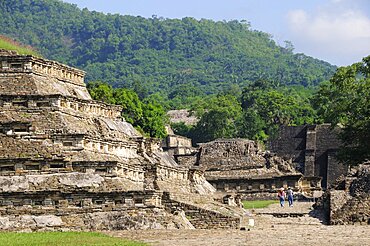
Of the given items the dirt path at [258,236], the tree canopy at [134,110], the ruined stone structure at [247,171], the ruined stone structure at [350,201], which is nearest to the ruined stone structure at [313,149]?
the ruined stone structure at [247,171]

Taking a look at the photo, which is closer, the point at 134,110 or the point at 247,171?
the point at 247,171

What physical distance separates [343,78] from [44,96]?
54.6 metres

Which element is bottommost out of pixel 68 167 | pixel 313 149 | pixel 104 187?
pixel 104 187

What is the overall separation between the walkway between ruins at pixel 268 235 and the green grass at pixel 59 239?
117 cm

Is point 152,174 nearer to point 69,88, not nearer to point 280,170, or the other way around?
point 69,88

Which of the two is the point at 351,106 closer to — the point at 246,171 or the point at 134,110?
the point at 246,171

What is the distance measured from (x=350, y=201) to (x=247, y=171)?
87.1 ft

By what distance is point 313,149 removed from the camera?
93562mm

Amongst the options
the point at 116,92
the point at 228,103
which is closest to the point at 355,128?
the point at 116,92

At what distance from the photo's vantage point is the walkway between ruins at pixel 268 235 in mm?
36344

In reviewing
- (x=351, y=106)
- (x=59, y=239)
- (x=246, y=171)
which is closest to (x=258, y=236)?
(x=59, y=239)

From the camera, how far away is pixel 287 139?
97.1 m

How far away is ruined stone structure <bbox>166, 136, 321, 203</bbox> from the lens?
78812mm

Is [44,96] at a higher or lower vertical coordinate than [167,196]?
higher
